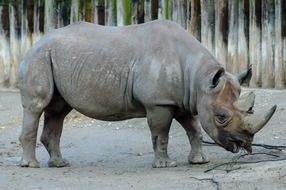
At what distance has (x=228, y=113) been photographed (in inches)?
352

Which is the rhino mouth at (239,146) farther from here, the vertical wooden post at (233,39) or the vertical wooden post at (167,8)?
the vertical wooden post at (167,8)

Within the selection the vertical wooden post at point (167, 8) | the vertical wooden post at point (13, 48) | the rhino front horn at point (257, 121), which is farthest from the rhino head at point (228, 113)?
the vertical wooden post at point (13, 48)

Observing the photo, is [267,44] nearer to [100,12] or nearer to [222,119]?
[100,12]

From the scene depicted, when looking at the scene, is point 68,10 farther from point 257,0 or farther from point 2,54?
point 257,0

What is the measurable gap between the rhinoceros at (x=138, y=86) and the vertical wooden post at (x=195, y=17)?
3.57 metres

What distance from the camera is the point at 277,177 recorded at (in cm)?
784

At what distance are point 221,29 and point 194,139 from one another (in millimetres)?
3817

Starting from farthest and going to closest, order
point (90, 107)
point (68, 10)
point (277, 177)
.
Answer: point (68, 10), point (90, 107), point (277, 177)

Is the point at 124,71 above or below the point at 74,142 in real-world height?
above

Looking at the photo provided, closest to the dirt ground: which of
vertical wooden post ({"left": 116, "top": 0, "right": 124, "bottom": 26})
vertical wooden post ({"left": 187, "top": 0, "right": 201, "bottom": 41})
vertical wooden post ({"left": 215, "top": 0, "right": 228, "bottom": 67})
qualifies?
vertical wooden post ({"left": 215, "top": 0, "right": 228, "bottom": 67})

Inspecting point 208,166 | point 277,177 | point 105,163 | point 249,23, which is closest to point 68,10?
point 249,23

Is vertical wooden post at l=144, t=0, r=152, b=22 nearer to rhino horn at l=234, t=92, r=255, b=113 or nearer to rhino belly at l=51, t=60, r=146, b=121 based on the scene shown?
rhino belly at l=51, t=60, r=146, b=121

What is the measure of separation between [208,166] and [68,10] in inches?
242

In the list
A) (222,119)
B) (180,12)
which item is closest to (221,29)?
(180,12)
